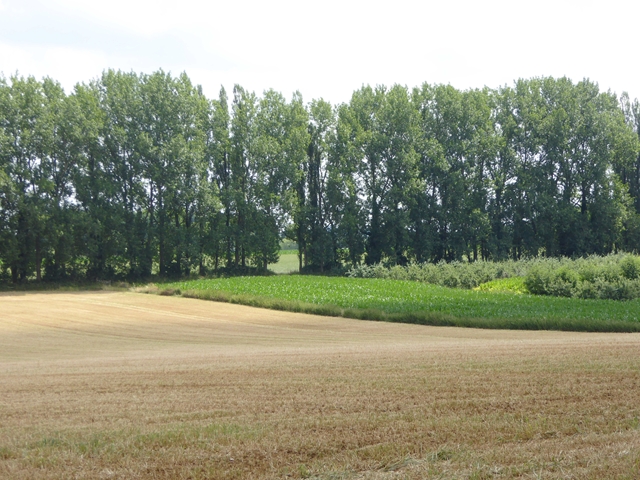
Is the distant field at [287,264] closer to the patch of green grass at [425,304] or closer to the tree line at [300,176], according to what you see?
the tree line at [300,176]

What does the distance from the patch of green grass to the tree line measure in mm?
11703

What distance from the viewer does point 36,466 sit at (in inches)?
257

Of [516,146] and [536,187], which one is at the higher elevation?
[516,146]

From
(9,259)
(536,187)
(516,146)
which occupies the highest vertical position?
(516,146)

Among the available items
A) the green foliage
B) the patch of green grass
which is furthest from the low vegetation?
the patch of green grass

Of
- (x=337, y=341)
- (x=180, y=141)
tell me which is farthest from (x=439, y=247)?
(x=337, y=341)

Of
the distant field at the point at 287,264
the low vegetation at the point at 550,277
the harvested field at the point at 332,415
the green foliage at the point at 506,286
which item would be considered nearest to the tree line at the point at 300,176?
the distant field at the point at 287,264

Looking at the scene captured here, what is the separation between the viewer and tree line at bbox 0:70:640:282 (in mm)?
47812

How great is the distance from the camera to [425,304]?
3020cm

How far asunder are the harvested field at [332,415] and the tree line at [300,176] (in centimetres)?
3603

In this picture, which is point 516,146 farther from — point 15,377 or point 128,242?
point 15,377

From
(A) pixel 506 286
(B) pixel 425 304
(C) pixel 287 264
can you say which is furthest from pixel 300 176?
(B) pixel 425 304

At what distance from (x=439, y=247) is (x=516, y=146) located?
45.2 ft

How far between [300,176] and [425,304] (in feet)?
99.4
